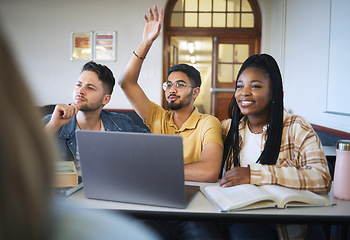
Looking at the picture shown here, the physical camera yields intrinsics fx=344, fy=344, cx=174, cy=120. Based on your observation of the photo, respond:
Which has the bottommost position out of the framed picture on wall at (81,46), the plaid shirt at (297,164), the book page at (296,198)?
the book page at (296,198)

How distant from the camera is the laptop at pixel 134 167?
3.62 feet

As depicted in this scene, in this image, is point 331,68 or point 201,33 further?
point 201,33

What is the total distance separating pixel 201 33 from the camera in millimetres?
5711

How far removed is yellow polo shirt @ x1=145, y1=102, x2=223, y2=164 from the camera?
1862 millimetres

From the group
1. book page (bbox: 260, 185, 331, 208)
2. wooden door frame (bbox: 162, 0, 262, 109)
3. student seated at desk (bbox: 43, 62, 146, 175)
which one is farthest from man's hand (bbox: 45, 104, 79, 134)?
wooden door frame (bbox: 162, 0, 262, 109)

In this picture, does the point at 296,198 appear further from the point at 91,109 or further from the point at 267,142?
the point at 91,109

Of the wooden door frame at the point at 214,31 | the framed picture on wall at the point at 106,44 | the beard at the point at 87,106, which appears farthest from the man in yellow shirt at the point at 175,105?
the framed picture on wall at the point at 106,44

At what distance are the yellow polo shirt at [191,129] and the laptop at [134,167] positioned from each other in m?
0.67

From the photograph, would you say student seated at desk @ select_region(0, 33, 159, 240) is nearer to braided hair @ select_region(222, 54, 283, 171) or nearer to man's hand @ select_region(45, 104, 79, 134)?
braided hair @ select_region(222, 54, 283, 171)

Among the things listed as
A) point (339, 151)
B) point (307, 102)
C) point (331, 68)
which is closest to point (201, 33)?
point (307, 102)

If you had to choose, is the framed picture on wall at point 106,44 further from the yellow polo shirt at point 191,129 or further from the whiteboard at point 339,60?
the yellow polo shirt at point 191,129

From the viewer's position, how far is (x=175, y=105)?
2.14 m

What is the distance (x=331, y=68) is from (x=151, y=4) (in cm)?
339

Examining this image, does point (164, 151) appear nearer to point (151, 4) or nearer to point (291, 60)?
point (291, 60)
